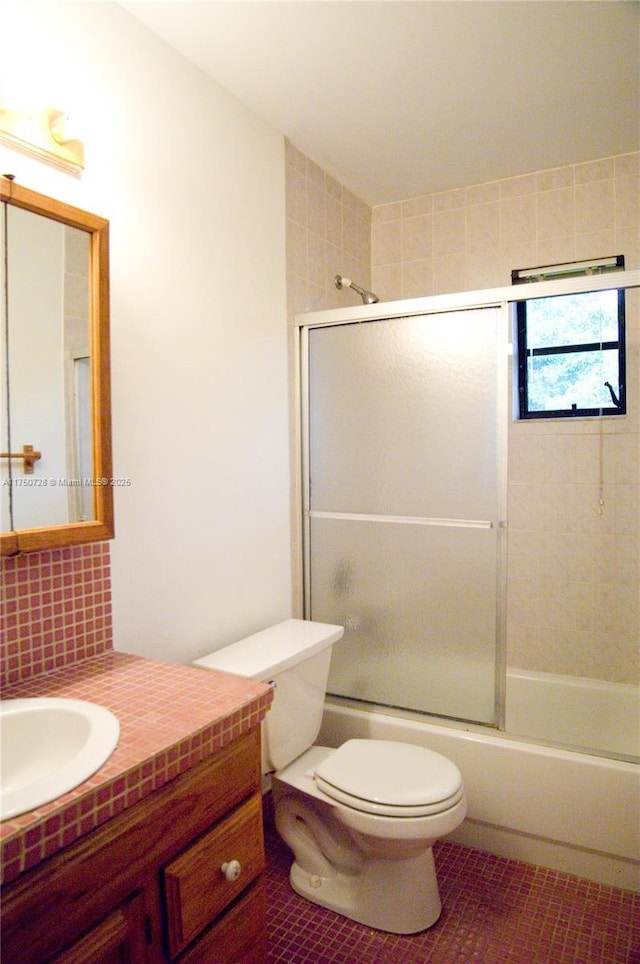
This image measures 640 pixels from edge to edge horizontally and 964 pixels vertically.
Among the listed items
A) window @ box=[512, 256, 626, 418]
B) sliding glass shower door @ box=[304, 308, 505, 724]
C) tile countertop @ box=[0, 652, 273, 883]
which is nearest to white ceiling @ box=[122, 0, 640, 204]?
window @ box=[512, 256, 626, 418]

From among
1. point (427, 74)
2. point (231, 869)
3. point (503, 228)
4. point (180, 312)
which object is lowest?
point (231, 869)

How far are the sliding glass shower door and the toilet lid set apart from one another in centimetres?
39

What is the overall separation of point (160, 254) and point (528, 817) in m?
2.06

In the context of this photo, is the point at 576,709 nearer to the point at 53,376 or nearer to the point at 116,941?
the point at 116,941

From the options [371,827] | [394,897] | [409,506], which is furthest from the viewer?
[409,506]

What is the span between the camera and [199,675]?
1.39 metres

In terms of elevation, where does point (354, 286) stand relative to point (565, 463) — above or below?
above

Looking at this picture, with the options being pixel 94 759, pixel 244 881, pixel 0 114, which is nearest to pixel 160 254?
pixel 0 114

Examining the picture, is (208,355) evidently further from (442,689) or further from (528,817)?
(528,817)

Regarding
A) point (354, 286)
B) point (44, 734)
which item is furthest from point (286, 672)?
point (354, 286)

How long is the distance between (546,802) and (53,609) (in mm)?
1589

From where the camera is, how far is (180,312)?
1813 millimetres

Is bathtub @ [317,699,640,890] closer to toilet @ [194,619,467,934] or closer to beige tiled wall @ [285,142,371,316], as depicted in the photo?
toilet @ [194,619,467,934]

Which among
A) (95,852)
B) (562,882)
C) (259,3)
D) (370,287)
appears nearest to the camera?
(95,852)
